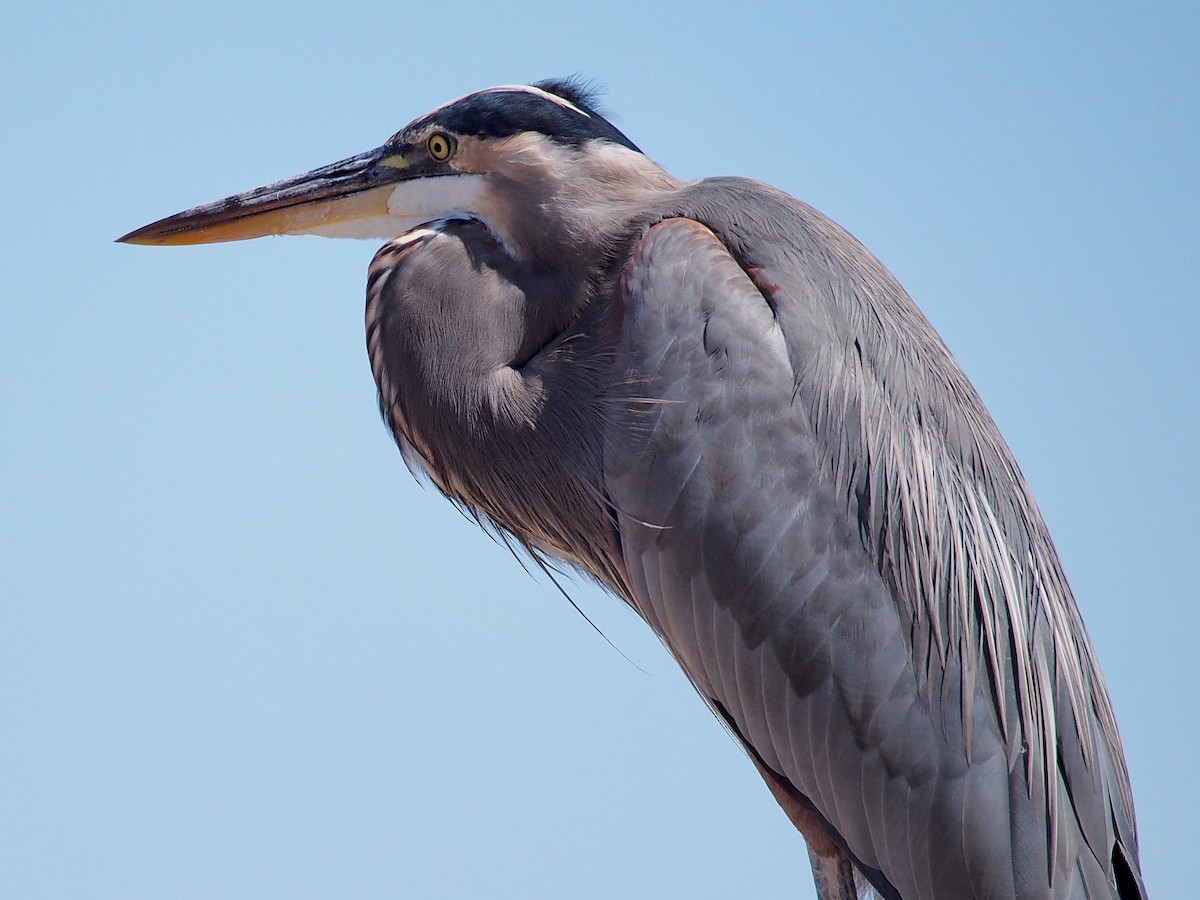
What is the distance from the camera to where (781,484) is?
264cm

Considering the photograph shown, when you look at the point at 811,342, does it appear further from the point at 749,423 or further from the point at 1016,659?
the point at 1016,659

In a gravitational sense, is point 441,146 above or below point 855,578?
above

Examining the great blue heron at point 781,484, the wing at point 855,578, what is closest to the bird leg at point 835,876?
the great blue heron at point 781,484

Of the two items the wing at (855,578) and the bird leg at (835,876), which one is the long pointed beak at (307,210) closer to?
the wing at (855,578)

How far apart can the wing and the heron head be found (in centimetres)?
34

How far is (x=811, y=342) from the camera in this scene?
8.82ft

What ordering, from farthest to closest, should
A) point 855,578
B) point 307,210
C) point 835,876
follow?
point 307,210
point 835,876
point 855,578

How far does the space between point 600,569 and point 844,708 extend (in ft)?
2.25

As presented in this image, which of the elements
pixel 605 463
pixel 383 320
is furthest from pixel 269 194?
pixel 605 463

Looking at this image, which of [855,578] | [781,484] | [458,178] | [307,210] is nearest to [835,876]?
[855,578]

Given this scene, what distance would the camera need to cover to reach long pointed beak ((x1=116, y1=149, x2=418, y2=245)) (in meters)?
3.17

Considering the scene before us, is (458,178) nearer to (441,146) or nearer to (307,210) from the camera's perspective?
(441,146)

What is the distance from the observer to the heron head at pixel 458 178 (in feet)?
9.86

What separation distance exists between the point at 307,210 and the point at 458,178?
395 millimetres
